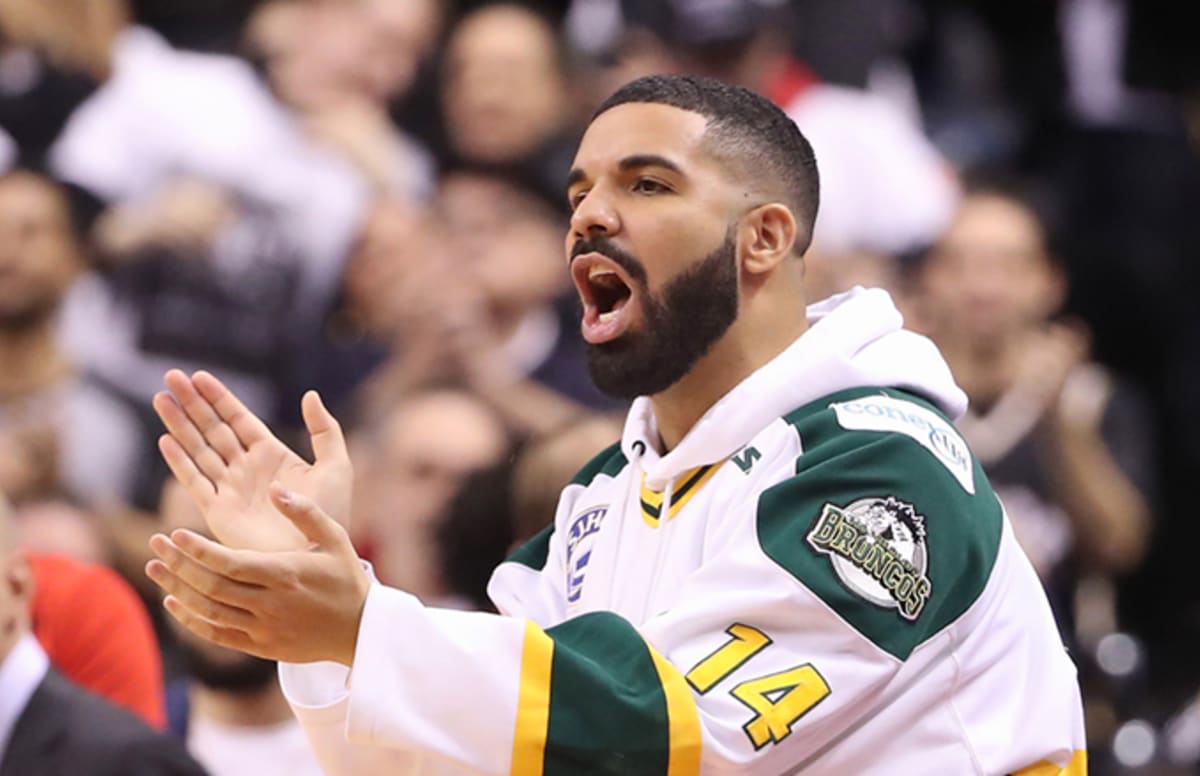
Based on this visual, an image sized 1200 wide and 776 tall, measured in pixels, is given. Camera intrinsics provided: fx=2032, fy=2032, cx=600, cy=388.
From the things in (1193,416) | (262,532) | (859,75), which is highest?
(262,532)

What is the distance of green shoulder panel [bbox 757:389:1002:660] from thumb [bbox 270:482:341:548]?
0.67 meters

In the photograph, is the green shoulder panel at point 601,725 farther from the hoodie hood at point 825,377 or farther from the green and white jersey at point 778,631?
the hoodie hood at point 825,377

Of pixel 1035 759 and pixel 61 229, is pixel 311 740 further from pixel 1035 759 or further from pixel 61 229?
pixel 61 229

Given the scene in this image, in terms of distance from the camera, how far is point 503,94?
756cm

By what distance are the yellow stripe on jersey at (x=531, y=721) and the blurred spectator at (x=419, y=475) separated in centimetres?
288

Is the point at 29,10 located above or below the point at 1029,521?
above

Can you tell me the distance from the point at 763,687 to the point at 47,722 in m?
2.04

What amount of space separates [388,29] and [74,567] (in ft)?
10.3

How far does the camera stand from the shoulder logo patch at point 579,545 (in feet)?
12.1

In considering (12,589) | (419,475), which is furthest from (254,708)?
(12,589)

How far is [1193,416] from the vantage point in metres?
8.26

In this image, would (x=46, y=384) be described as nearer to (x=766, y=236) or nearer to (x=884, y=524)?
(x=766, y=236)

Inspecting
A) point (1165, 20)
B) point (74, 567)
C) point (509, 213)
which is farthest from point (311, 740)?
point (1165, 20)

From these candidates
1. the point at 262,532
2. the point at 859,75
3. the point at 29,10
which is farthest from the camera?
the point at 859,75
